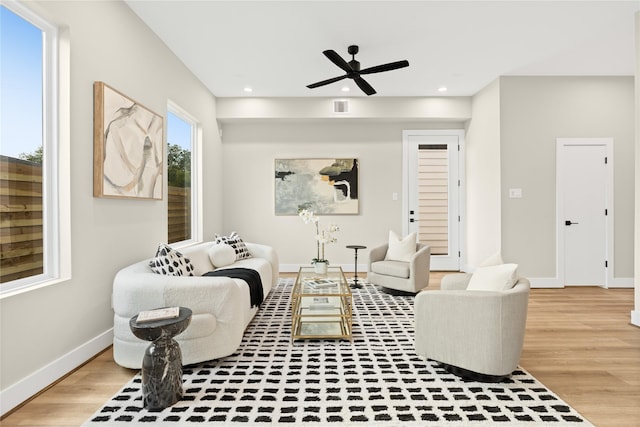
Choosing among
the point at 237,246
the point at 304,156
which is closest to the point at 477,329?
the point at 237,246

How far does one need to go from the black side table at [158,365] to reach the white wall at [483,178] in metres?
4.65

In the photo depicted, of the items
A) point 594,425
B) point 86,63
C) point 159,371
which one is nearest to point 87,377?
point 159,371

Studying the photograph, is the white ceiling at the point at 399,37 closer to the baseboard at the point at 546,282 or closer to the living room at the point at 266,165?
the living room at the point at 266,165

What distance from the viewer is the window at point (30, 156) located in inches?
86.7

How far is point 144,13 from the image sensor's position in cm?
346

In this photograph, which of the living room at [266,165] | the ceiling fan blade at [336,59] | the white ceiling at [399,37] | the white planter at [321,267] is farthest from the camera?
the white planter at [321,267]

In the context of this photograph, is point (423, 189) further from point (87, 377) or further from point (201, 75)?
point (87, 377)

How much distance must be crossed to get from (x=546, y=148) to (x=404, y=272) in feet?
9.42

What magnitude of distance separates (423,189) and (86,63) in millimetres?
5319

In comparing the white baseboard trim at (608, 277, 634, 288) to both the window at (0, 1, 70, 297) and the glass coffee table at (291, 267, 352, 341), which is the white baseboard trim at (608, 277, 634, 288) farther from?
the window at (0, 1, 70, 297)

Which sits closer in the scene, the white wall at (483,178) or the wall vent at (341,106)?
the white wall at (483,178)

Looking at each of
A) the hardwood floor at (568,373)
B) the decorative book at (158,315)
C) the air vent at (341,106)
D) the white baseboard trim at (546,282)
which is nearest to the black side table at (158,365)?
the decorative book at (158,315)

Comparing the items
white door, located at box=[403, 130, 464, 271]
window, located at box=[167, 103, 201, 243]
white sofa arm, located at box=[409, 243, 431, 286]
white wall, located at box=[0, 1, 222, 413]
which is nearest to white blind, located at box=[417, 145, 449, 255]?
white door, located at box=[403, 130, 464, 271]

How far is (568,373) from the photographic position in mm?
2543
